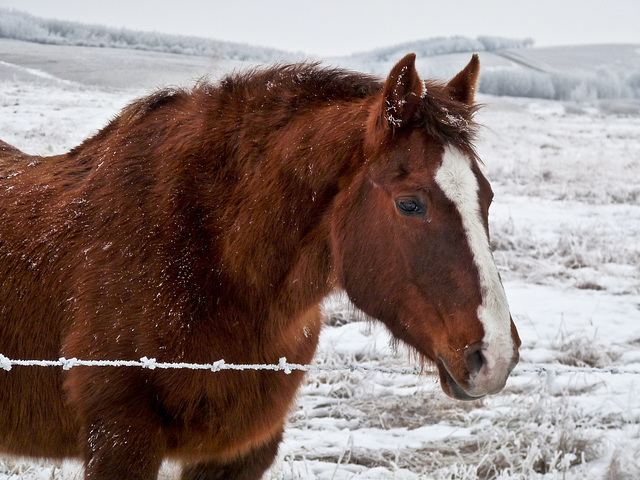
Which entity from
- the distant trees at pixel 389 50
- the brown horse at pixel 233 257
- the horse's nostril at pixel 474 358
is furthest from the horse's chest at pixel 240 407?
the distant trees at pixel 389 50

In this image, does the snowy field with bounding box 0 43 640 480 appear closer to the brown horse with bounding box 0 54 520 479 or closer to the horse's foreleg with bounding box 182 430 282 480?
the horse's foreleg with bounding box 182 430 282 480

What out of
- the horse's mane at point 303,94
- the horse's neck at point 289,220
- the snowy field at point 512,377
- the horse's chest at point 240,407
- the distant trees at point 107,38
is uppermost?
the distant trees at point 107,38

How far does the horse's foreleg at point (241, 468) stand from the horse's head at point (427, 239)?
1017 millimetres

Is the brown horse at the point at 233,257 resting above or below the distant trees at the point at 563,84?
below

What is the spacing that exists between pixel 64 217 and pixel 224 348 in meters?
1.00

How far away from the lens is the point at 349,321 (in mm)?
5895

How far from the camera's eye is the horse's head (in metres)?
2.00

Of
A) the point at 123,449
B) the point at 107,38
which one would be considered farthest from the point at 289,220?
the point at 107,38

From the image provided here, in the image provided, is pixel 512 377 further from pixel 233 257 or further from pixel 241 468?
pixel 233 257

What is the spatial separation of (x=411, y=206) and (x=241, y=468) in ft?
5.42

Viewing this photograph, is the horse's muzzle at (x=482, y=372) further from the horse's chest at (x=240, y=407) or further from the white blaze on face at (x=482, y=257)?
the horse's chest at (x=240, y=407)

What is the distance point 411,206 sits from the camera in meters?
2.18

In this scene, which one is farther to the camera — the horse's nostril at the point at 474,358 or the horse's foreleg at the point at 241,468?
the horse's foreleg at the point at 241,468

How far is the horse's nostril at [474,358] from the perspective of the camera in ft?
6.47
